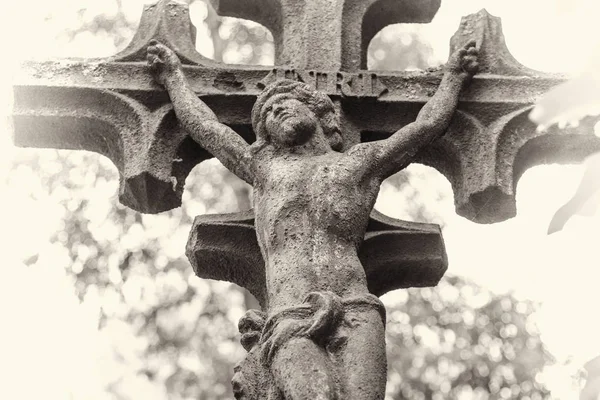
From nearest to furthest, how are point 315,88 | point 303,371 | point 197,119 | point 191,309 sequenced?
point 303,371 < point 197,119 < point 315,88 < point 191,309

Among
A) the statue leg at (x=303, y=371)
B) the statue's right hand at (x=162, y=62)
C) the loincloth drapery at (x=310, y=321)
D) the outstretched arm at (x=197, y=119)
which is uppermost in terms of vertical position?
the statue's right hand at (x=162, y=62)

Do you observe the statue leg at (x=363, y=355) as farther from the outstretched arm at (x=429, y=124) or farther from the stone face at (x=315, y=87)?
the stone face at (x=315, y=87)

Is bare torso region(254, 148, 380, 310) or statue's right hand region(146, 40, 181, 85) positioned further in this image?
statue's right hand region(146, 40, 181, 85)

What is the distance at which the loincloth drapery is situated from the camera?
167 inches

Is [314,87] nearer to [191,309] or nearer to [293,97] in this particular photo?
[293,97]

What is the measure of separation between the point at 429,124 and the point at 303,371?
1.57 meters

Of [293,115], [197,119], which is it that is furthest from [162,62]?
[293,115]

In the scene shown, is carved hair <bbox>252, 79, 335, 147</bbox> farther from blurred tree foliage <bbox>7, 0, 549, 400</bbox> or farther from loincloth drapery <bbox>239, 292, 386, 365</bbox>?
blurred tree foliage <bbox>7, 0, 549, 400</bbox>

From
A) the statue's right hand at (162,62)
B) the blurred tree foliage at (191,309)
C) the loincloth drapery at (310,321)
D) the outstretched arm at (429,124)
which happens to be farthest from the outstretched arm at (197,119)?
the blurred tree foliage at (191,309)

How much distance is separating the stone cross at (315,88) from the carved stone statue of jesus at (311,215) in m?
0.14

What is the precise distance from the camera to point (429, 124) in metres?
5.30

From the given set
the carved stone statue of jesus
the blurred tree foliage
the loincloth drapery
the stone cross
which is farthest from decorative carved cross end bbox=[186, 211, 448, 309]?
the blurred tree foliage

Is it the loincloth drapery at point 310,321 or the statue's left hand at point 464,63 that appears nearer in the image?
the loincloth drapery at point 310,321

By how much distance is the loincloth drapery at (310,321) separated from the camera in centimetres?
423
